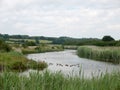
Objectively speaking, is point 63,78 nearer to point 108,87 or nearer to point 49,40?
point 108,87

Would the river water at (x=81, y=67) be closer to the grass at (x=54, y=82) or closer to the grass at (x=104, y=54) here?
the grass at (x=54, y=82)

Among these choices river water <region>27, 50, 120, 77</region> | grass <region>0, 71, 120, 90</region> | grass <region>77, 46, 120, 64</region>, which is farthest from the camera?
grass <region>77, 46, 120, 64</region>

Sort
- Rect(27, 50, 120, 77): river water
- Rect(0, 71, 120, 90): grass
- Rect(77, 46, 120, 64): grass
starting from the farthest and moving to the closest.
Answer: Rect(77, 46, 120, 64): grass, Rect(27, 50, 120, 77): river water, Rect(0, 71, 120, 90): grass

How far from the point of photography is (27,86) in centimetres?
821

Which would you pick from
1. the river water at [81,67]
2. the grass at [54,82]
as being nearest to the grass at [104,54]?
the river water at [81,67]

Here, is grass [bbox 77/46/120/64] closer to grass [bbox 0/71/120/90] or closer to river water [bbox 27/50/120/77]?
river water [bbox 27/50/120/77]

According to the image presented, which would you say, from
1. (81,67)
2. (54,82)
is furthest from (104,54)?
(54,82)

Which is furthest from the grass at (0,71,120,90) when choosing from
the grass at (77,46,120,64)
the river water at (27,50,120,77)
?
the grass at (77,46,120,64)

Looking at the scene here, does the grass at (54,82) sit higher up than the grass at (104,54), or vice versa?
the grass at (54,82)

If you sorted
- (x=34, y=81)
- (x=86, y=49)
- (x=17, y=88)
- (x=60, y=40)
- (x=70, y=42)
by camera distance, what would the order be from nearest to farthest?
(x=17, y=88), (x=34, y=81), (x=86, y=49), (x=70, y=42), (x=60, y=40)

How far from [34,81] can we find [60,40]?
3740 inches

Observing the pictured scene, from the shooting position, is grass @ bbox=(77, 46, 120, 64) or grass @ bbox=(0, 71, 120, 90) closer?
grass @ bbox=(0, 71, 120, 90)

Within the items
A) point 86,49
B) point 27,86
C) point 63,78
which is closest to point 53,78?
point 63,78

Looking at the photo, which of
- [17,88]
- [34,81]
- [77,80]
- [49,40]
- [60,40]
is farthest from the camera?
[49,40]
